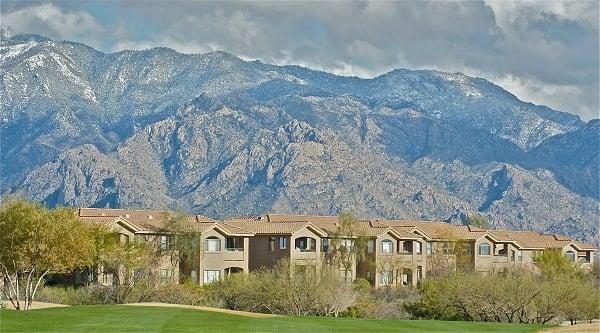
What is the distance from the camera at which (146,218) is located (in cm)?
9912

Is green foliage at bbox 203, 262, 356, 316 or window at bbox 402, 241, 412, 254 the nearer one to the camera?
green foliage at bbox 203, 262, 356, 316

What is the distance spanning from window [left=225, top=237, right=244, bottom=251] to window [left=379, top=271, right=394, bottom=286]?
43.5 feet

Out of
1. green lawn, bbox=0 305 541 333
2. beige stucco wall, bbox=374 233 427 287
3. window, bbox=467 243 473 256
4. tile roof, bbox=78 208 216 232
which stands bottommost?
green lawn, bbox=0 305 541 333

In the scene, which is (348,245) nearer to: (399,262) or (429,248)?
(399,262)

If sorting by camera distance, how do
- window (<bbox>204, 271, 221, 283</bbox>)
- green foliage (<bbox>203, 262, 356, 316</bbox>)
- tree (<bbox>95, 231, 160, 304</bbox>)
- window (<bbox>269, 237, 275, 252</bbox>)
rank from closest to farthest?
1. green foliage (<bbox>203, 262, 356, 316</bbox>)
2. tree (<bbox>95, 231, 160, 304</bbox>)
3. window (<bbox>204, 271, 221, 283</bbox>)
4. window (<bbox>269, 237, 275, 252</bbox>)

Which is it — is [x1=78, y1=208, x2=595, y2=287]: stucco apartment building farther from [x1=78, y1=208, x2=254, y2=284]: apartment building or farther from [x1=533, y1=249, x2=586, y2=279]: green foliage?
[x1=533, y1=249, x2=586, y2=279]: green foliage

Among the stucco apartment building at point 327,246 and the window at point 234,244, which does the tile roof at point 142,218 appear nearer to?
the stucco apartment building at point 327,246

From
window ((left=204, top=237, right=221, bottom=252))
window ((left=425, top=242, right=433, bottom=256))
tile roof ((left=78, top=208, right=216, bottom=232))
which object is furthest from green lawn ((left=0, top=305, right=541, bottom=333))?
window ((left=425, top=242, right=433, bottom=256))

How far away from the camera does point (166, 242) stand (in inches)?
3696

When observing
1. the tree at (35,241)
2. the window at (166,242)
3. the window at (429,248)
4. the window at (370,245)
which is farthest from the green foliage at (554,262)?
the tree at (35,241)

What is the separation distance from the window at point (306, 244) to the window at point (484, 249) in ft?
72.8

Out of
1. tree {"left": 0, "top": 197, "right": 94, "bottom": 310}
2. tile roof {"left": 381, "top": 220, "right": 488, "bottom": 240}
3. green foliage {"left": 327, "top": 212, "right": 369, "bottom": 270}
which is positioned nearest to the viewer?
tree {"left": 0, "top": 197, "right": 94, "bottom": 310}

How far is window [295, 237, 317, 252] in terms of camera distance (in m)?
99.2

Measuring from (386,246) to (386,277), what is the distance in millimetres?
3470
